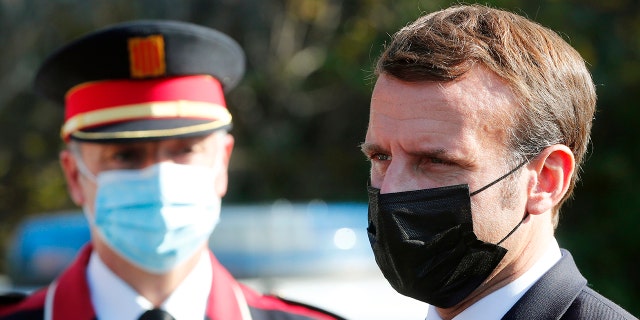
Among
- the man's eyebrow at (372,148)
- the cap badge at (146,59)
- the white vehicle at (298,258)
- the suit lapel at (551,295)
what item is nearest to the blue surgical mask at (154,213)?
the cap badge at (146,59)

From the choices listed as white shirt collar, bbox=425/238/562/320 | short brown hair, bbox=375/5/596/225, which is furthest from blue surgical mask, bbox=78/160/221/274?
white shirt collar, bbox=425/238/562/320

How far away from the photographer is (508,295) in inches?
84.0

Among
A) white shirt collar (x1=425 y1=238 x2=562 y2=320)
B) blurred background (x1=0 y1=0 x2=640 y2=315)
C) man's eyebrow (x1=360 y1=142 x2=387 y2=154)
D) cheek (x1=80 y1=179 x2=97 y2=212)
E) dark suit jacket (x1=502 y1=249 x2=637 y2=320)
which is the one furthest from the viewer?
blurred background (x1=0 y1=0 x2=640 y2=315)

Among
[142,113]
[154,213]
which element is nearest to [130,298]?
[154,213]

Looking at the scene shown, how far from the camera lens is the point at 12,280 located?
262 inches

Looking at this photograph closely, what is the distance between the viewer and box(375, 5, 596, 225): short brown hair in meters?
2.14

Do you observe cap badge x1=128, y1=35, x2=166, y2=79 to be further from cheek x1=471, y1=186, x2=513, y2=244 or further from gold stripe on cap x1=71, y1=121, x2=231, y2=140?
cheek x1=471, y1=186, x2=513, y2=244

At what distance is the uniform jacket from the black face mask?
772 millimetres

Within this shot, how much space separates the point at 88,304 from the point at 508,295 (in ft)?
4.19

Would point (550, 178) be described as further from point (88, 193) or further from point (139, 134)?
point (88, 193)

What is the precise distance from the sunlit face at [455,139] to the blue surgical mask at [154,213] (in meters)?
0.94

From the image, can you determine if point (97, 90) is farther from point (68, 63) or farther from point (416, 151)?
point (416, 151)

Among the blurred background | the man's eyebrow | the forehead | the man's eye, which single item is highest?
the forehead

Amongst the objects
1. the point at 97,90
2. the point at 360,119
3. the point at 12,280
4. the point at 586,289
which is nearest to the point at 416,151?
the point at 586,289
